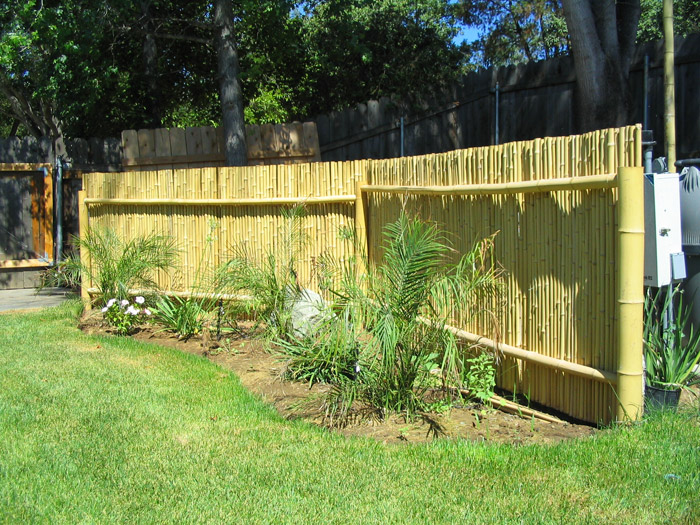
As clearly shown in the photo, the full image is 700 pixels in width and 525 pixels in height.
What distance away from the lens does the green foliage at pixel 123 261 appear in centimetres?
820

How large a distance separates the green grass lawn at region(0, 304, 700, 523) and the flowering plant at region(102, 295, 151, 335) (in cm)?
243

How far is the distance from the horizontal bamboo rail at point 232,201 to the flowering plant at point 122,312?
128cm

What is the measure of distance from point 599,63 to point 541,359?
425 cm

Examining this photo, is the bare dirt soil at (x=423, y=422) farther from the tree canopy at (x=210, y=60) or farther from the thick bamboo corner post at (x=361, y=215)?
the tree canopy at (x=210, y=60)

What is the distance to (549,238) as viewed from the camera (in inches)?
193

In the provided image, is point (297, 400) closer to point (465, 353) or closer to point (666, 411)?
point (465, 353)

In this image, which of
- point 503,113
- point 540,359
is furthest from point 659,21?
point 540,359

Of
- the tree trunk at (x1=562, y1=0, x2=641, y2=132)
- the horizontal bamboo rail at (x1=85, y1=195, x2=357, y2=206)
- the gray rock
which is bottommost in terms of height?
the gray rock

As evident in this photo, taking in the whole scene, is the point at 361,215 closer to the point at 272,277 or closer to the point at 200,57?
the point at 272,277

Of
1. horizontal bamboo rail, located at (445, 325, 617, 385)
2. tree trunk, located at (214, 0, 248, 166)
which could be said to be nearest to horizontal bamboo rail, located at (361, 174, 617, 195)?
horizontal bamboo rail, located at (445, 325, 617, 385)

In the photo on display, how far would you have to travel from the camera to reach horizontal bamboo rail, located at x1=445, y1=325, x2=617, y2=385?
4.49 metres

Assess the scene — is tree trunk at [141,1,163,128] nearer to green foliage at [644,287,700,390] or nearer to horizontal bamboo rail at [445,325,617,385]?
horizontal bamboo rail at [445,325,617,385]

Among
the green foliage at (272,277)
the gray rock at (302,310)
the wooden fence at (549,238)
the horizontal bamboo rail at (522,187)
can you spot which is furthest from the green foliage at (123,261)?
the horizontal bamboo rail at (522,187)

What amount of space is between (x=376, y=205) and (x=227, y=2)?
5.52 meters
